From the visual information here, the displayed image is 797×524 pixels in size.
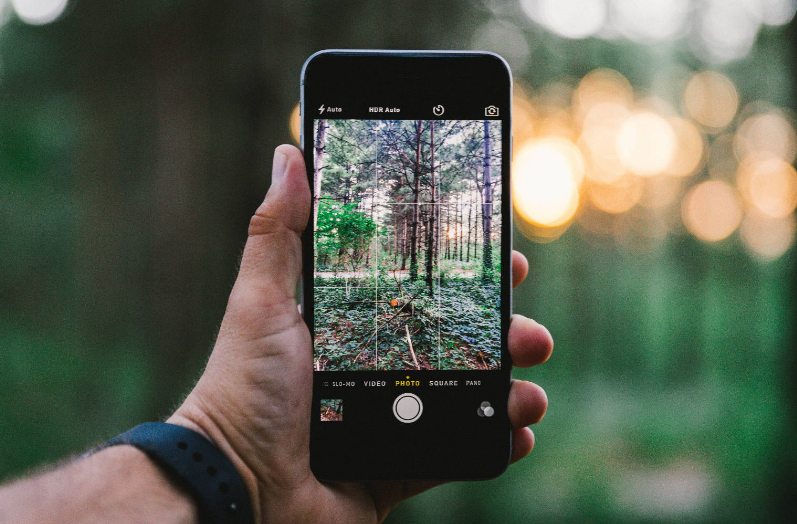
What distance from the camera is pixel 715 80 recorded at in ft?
5.05

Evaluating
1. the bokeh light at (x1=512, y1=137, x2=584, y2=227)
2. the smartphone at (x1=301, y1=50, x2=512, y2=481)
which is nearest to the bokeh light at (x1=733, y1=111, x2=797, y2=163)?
the bokeh light at (x1=512, y1=137, x2=584, y2=227)

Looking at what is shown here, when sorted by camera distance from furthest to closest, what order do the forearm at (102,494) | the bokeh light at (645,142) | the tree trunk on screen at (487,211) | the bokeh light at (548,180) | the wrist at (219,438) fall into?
the bokeh light at (645,142)
the bokeh light at (548,180)
the tree trunk on screen at (487,211)
the wrist at (219,438)
the forearm at (102,494)

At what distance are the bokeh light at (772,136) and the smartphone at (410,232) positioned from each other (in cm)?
122

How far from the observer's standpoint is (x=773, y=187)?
1565 mm

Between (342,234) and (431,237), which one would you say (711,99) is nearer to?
(431,237)

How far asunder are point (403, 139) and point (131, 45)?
1180 millimetres

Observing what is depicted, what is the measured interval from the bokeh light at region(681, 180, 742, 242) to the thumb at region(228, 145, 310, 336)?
1.31 metres

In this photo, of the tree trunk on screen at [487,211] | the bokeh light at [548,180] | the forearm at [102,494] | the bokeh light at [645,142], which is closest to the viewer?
the forearm at [102,494]

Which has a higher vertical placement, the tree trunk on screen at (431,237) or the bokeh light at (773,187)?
the bokeh light at (773,187)

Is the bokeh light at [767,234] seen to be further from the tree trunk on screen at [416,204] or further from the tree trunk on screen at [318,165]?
the tree trunk on screen at [318,165]

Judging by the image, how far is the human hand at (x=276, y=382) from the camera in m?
0.70

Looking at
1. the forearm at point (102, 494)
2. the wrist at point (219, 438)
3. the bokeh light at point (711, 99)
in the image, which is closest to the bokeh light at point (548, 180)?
the bokeh light at point (711, 99)

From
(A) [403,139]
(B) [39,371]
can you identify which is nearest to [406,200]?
(A) [403,139]

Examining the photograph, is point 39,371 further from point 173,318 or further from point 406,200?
point 406,200
